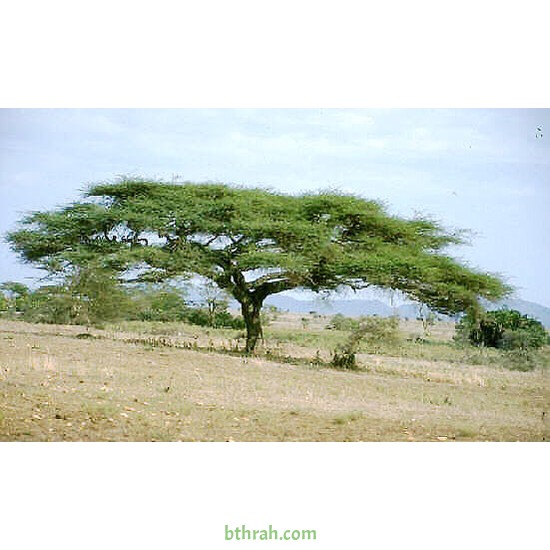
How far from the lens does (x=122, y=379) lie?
20.9 ft

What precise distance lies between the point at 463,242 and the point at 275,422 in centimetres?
233

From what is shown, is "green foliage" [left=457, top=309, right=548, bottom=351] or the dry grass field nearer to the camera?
the dry grass field

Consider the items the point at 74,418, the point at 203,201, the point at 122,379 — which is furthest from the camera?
the point at 203,201

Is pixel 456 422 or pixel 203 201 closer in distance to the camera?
pixel 456 422

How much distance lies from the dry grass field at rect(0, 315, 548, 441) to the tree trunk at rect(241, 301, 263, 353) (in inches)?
5.2

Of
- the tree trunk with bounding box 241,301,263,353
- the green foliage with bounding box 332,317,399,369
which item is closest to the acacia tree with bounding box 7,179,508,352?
the tree trunk with bounding box 241,301,263,353

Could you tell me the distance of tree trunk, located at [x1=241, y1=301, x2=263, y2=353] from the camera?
7.22m

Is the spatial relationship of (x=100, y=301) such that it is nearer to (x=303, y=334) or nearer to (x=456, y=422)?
(x=303, y=334)

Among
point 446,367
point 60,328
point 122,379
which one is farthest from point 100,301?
point 446,367

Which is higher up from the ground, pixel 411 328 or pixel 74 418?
pixel 411 328

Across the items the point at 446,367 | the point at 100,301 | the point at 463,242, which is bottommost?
the point at 446,367

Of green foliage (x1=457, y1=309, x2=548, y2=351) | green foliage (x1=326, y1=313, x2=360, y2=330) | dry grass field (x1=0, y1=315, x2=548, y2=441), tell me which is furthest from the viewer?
green foliage (x1=326, y1=313, x2=360, y2=330)

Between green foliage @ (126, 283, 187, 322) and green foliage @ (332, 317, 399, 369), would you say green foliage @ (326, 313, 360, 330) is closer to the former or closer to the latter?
green foliage @ (332, 317, 399, 369)

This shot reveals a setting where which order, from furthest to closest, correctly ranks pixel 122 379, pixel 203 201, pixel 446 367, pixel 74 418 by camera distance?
pixel 203 201
pixel 446 367
pixel 122 379
pixel 74 418
